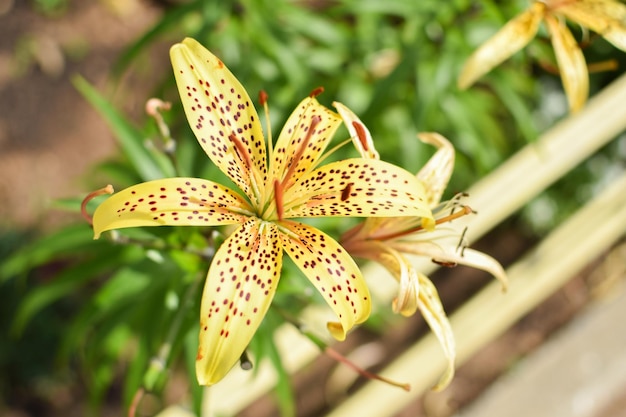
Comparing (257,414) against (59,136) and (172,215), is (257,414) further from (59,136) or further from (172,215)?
(172,215)

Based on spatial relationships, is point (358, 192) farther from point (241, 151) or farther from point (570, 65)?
point (570, 65)

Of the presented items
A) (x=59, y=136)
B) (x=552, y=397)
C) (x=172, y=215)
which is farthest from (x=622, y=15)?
(x=59, y=136)

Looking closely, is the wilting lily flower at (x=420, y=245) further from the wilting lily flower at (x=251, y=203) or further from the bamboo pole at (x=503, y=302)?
the bamboo pole at (x=503, y=302)

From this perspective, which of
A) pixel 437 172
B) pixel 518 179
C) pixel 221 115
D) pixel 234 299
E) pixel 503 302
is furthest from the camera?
pixel 503 302

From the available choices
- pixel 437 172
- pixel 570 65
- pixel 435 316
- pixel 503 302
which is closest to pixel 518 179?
pixel 503 302

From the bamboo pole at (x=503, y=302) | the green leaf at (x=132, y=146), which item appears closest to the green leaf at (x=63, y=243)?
the green leaf at (x=132, y=146)
